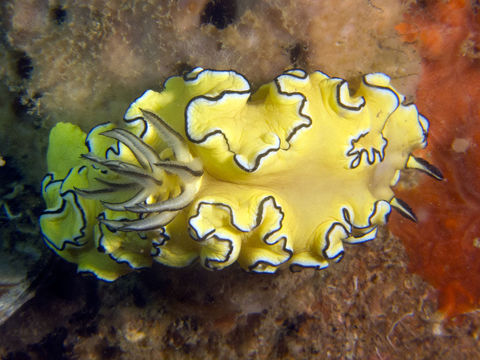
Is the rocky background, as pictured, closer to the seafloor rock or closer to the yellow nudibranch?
the seafloor rock


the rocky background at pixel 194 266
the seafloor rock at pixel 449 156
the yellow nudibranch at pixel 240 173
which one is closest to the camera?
the yellow nudibranch at pixel 240 173

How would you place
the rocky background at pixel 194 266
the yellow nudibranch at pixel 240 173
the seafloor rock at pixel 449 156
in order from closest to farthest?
the yellow nudibranch at pixel 240 173 < the rocky background at pixel 194 266 < the seafloor rock at pixel 449 156

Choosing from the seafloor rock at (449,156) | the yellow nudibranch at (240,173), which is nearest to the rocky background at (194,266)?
the seafloor rock at (449,156)

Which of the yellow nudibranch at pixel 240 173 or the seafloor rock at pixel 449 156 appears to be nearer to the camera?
the yellow nudibranch at pixel 240 173

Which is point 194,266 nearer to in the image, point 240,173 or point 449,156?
point 240,173

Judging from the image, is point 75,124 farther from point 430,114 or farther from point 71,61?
point 430,114

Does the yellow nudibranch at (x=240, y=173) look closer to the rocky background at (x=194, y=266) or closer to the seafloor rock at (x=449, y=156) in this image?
the rocky background at (x=194, y=266)

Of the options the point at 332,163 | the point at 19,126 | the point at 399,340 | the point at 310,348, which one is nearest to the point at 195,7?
the point at 332,163
